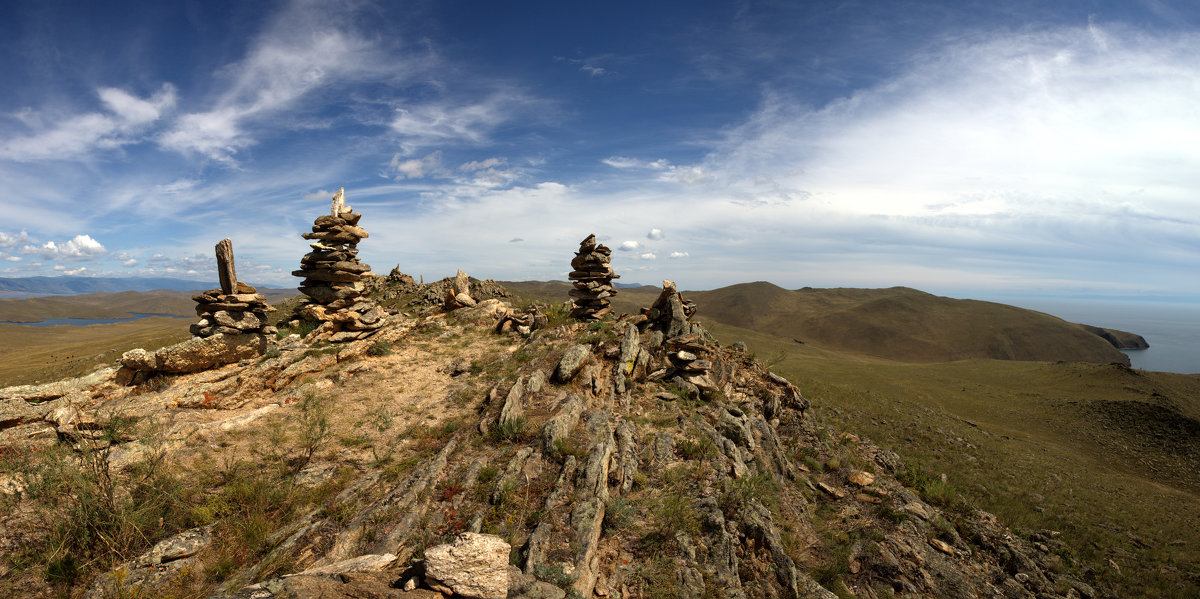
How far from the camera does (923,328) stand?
79.4 meters

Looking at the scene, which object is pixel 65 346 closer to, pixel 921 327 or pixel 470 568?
pixel 470 568

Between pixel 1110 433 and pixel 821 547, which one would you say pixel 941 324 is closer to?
pixel 1110 433

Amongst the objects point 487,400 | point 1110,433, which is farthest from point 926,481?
point 1110,433

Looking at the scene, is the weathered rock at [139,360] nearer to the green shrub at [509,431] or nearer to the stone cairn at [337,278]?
the stone cairn at [337,278]

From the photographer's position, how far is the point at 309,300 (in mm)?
18094

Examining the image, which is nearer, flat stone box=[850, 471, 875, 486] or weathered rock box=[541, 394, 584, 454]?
weathered rock box=[541, 394, 584, 454]

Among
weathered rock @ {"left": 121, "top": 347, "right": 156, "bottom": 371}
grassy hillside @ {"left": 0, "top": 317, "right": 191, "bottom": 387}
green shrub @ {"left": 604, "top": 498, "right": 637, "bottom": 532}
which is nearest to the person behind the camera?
green shrub @ {"left": 604, "top": 498, "right": 637, "bottom": 532}

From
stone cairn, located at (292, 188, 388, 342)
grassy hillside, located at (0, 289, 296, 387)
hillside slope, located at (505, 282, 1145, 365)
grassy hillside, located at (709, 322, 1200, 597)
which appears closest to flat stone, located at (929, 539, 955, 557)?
grassy hillside, located at (709, 322, 1200, 597)

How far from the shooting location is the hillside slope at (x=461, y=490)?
17.7ft

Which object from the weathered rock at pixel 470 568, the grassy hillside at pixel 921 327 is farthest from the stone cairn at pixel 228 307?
the grassy hillside at pixel 921 327

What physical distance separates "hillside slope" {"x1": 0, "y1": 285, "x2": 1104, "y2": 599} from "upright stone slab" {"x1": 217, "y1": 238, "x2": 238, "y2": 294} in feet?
8.87

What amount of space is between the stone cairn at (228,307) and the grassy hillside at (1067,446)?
21765 mm

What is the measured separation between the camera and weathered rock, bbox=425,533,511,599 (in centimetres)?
465

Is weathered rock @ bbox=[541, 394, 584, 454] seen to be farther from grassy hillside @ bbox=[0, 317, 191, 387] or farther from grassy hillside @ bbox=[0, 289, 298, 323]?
grassy hillside @ bbox=[0, 289, 298, 323]
